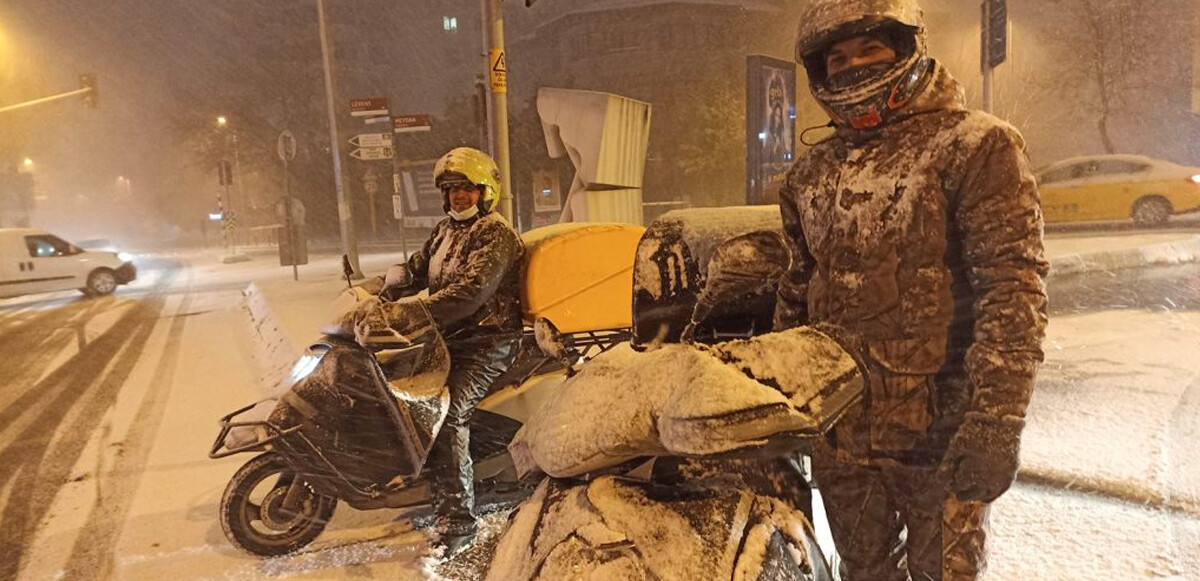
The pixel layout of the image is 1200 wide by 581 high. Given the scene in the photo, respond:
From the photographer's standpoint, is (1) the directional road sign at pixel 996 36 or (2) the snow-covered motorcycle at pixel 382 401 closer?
(2) the snow-covered motorcycle at pixel 382 401

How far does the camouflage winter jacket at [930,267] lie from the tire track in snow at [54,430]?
4.29 meters

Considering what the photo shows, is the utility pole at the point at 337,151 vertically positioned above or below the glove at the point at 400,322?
above

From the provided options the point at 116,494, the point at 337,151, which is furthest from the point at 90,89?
the point at 116,494

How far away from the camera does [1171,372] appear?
581 cm

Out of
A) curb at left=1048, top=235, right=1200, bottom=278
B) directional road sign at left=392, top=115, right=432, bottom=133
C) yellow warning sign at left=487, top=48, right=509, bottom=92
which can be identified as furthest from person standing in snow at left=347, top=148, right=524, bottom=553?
directional road sign at left=392, top=115, right=432, bottom=133

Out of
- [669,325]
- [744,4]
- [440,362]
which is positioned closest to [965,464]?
[669,325]

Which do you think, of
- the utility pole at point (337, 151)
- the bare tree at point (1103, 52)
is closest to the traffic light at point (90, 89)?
the utility pole at point (337, 151)

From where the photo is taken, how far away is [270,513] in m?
3.81

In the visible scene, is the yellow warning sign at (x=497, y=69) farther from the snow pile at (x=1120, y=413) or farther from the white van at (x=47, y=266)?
the white van at (x=47, y=266)

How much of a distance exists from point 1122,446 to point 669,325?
384cm

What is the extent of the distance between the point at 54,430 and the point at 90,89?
23.5 meters

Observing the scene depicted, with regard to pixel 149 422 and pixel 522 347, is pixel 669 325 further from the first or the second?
pixel 149 422

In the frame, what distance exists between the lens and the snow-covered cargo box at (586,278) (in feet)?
11.3

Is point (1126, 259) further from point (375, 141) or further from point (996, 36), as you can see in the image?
point (375, 141)
